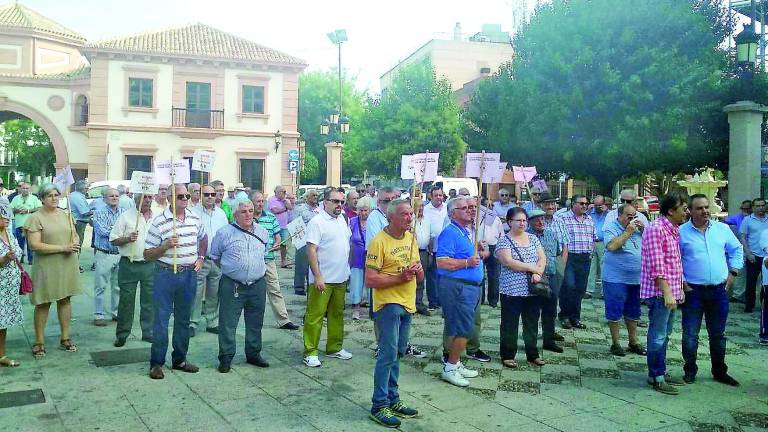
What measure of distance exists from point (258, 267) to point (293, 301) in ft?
13.5

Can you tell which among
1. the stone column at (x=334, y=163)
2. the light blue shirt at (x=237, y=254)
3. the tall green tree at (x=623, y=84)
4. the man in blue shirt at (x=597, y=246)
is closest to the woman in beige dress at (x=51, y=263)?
the light blue shirt at (x=237, y=254)

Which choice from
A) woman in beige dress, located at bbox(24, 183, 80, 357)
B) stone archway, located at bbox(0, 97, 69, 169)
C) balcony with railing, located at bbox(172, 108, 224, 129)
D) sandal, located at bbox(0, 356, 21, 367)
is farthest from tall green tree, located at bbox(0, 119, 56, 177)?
sandal, located at bbox(0, 356, 21, 367)

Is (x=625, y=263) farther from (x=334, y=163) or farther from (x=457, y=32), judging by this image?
(x=457, y=32)

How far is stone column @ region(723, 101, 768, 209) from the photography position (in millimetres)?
12117

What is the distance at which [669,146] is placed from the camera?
61.5 feet

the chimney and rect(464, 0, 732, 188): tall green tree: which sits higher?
the chimney

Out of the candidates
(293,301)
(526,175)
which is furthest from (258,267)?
A: (526,175)

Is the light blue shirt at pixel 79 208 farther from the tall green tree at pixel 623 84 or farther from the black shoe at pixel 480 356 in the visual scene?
the tall green tree at pixel 623 84

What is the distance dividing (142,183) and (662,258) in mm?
5344

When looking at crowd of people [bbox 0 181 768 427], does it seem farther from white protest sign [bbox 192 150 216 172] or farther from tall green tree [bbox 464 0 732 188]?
tall green tree [bbox 464 0 732 188]

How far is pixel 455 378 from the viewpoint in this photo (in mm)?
6168

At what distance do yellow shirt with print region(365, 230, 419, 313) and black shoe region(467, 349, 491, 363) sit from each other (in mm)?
1951

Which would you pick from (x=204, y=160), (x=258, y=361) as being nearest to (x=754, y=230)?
(x=258, y=361)

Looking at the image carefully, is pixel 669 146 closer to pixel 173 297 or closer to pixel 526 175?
pixel 526 175
